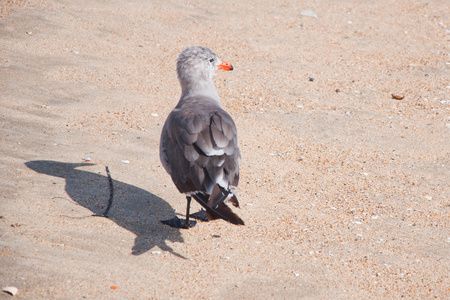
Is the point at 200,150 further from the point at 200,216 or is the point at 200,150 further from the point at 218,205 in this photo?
the point at 200,216

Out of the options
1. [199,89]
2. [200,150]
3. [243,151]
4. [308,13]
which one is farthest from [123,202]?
[308,13]

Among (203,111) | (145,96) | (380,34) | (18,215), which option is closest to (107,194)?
(18,215)

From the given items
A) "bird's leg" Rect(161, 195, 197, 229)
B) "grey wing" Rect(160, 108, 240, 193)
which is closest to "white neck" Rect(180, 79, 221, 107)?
"grey wing" Rect(160, 108, 240, 193)

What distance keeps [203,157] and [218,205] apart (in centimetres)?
46

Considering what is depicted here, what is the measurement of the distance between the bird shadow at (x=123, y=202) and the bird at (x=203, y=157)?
0.61ft

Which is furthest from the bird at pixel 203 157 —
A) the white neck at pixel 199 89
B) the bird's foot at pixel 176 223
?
the white neck at pixel 199 89

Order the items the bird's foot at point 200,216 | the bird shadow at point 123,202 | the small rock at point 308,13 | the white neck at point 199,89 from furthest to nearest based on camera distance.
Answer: the small rock at point 308,13 < the white neck at point 199,89 < the bird's foot at point 200,216 < the bird shadow at point 123,202

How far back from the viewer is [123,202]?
4648 millimetres

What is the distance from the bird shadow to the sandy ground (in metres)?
0.02

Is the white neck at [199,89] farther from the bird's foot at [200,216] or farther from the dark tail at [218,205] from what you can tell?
the dark tail at [218,205]

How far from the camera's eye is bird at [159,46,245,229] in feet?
13.0

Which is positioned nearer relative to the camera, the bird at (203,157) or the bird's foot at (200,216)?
the bird at (203,157)

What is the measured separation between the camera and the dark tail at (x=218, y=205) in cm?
377

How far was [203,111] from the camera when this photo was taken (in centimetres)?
456
